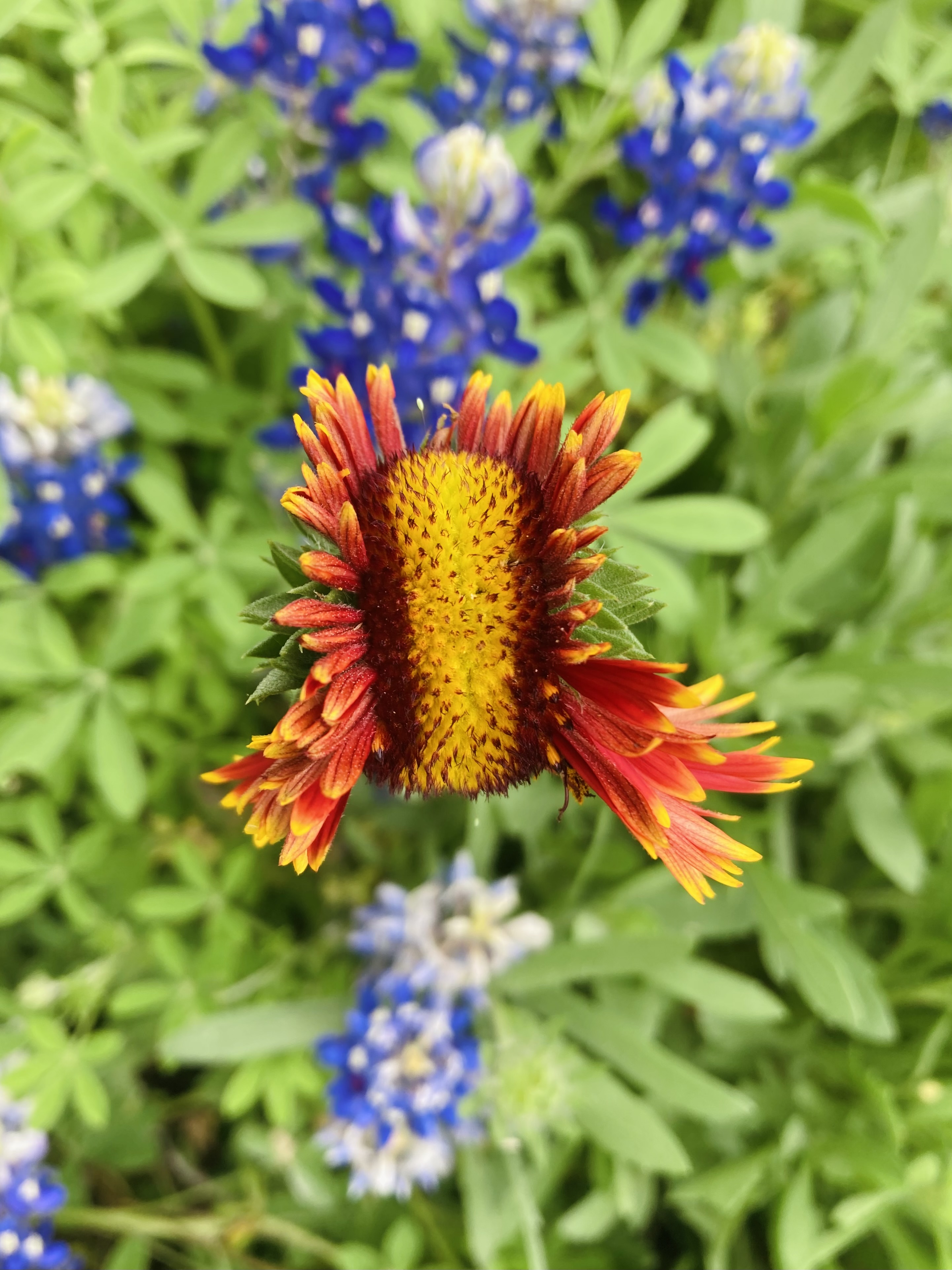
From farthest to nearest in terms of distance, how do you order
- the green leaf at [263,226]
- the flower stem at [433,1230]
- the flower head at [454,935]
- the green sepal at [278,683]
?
the flower stem at [433,1230] < the flower head at [454,935] < the green leaf at [263,226] < the green sepal at [278,683]

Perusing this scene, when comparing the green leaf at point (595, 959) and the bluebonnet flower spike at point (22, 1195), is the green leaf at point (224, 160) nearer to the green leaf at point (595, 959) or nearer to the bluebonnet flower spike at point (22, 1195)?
the green leaf at point (595, 959)

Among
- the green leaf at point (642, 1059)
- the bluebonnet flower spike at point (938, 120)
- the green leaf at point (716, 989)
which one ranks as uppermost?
the bluebonnet flower spike at point (938, 120)

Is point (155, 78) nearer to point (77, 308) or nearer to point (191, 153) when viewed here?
point (191, 153)

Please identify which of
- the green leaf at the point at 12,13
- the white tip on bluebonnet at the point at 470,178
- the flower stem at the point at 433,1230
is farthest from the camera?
the flower stem at the point at 433,1230

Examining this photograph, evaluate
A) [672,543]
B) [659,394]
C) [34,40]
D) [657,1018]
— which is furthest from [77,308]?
[657,1018]

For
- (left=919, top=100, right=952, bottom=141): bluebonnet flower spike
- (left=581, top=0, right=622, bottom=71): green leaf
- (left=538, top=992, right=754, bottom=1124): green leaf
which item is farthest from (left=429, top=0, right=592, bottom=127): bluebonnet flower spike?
(left=538, top=992, right=754, bottom=1124): green leaf

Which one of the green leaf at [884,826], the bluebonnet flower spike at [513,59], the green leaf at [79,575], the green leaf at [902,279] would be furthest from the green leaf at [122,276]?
the green leaf at [884,826]

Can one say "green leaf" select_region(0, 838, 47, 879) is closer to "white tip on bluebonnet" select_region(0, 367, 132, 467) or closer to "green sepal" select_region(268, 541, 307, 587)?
"white tip on bluebonnet" select_region(0, 367, 132, 467)

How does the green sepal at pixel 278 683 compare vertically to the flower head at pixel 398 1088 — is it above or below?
above
